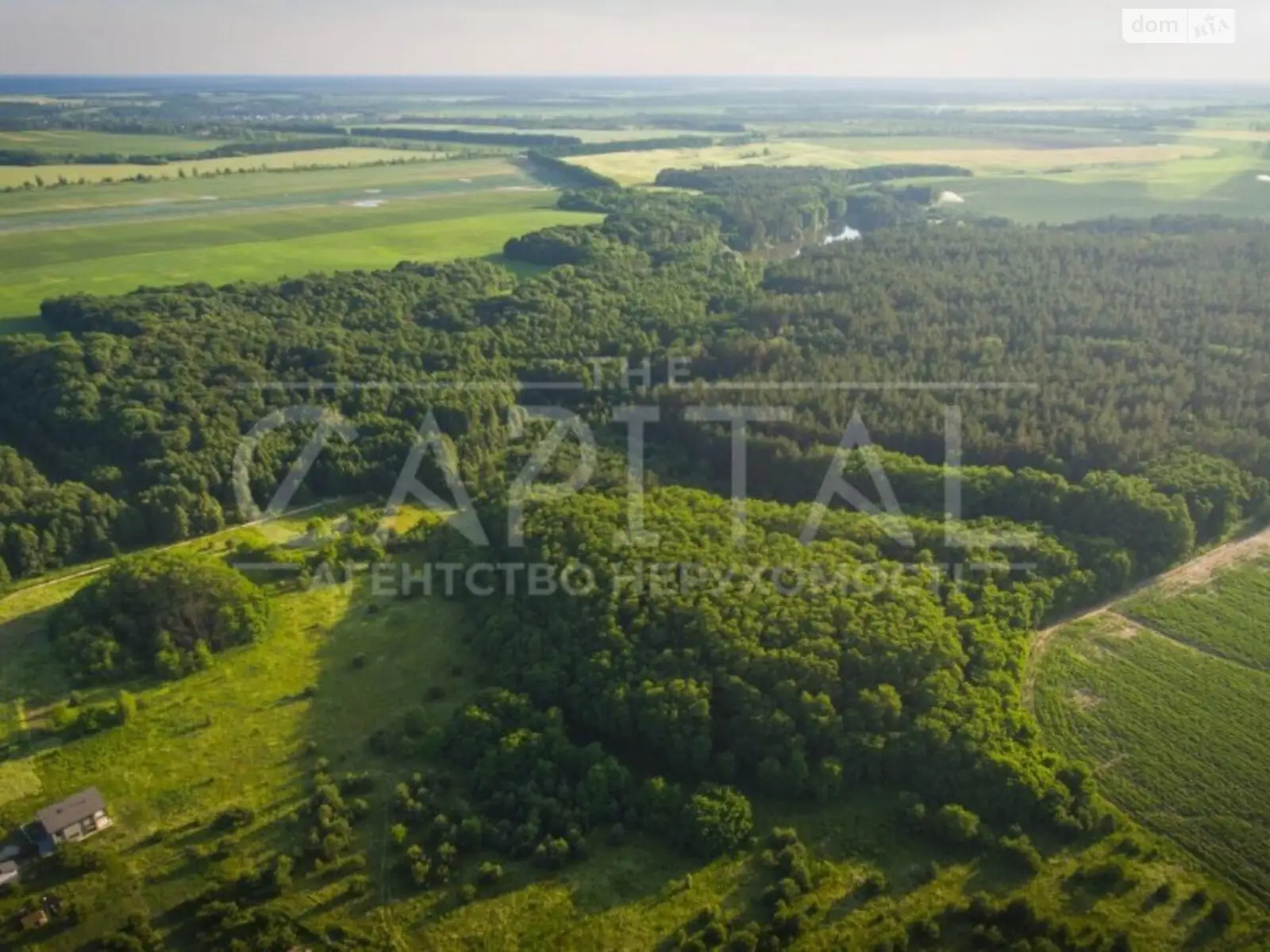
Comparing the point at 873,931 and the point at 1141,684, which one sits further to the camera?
the point at 1141,684

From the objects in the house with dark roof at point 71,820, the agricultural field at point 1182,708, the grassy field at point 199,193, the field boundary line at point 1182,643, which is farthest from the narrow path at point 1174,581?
the grassy field at point 199,193

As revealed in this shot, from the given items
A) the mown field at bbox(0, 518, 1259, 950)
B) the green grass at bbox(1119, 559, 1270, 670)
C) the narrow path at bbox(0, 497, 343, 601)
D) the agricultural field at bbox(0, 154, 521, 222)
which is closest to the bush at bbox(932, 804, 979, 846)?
the mown field at bbox(0, 518, 1259, 950)

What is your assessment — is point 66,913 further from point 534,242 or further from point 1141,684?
point 534,242

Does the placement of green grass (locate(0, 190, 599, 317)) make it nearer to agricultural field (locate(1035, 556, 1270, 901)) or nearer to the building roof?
the building roof

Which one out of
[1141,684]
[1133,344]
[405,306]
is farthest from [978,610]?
[405,306]

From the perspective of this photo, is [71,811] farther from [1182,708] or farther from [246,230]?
[246,230]

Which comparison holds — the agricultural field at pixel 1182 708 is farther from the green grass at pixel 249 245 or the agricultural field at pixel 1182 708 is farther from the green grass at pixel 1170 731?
the green grass at pixel 249 245
